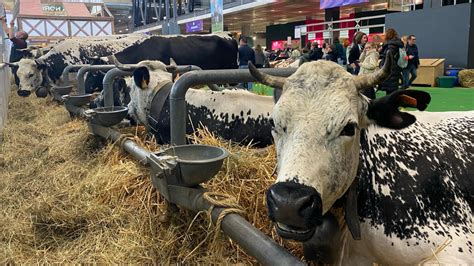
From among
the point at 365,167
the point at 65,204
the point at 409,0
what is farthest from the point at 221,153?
the point at 409,0

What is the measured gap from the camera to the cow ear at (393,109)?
189 centimetres

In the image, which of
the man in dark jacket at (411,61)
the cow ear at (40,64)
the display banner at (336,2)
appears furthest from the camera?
the display banner at (336,2)

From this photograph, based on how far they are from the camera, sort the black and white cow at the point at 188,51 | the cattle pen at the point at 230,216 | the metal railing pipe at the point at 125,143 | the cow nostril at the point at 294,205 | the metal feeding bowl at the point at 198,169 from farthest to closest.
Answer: the black and white cow at the point at 188,51, the metal railing pipe at the point at 125,143, the metal feeding bowl at the point at 198,169, the cattle pen at the point at 230,216, the cow nostril at the point at 294,205

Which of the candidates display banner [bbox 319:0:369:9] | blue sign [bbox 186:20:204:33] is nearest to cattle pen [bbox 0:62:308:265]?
display banner [bbox 319:0:369:9]

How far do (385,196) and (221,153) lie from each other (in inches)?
37.6

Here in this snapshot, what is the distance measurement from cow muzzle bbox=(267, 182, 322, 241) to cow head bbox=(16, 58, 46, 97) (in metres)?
9.71

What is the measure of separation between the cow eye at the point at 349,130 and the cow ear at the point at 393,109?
0.58 ft

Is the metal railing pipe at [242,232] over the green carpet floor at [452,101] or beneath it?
over

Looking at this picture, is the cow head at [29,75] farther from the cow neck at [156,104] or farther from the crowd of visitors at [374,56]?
the cow neck at [156,104]

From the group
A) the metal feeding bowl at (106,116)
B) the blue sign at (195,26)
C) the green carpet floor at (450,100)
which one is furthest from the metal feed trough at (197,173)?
the blue sign at (195,26)

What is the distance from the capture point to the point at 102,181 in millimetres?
3361

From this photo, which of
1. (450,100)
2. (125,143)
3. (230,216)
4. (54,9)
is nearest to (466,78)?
(450,100)

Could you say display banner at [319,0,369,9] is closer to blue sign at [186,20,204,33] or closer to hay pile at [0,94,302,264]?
blue sign at [186,20,204,33]

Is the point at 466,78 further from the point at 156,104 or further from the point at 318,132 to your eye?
the point at 318,132
